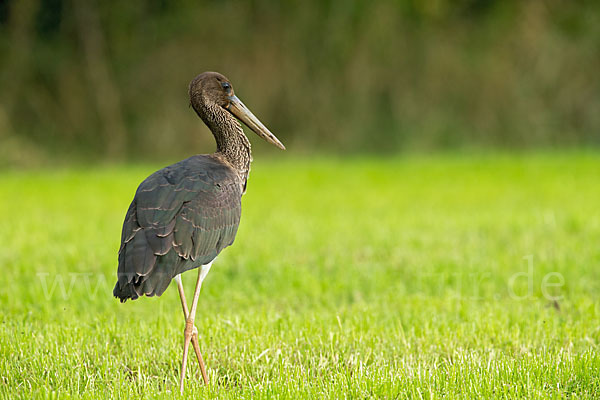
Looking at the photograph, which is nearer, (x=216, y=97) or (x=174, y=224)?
(x=174, y=224)

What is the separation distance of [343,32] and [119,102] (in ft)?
19.6

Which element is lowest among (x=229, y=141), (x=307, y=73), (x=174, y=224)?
(x=174, y=224)

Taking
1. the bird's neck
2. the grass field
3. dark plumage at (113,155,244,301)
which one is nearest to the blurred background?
the grass field

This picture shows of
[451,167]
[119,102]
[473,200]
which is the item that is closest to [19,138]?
[119,102]

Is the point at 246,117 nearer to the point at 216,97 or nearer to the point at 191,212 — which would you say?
the point at 216,97

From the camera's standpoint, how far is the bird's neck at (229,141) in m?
4.79

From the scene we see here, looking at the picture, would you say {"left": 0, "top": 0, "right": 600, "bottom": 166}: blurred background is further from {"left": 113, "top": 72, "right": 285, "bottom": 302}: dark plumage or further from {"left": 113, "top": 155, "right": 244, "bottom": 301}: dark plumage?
{"left": 113, "top": 155, "right": 244, "bottom": 301}: dark plumage

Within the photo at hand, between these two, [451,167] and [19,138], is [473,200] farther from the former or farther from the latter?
[19,138]

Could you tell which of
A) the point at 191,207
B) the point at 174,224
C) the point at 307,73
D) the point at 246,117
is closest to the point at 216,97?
the point at 246,117

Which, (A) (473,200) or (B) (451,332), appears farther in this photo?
(A) (473,200)

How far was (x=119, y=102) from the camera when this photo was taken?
66.7ft

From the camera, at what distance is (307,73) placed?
2089cm

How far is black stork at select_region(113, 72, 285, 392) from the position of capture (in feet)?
13.2

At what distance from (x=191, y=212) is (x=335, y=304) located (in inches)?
102
